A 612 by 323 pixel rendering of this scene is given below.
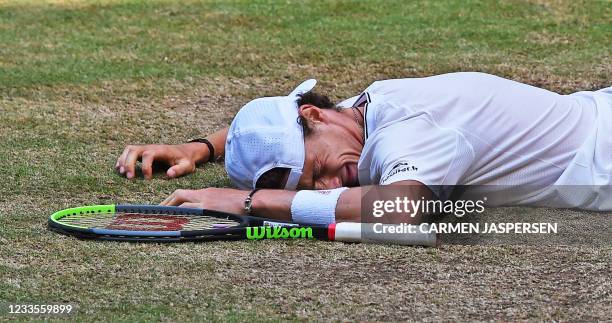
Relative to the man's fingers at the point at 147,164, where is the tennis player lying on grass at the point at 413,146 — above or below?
above

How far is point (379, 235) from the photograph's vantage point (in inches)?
148

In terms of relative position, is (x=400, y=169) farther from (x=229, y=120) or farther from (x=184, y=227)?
(x=229, y=120)

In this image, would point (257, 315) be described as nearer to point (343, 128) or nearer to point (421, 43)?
point (343, 128)

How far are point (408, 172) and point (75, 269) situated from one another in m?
1.15

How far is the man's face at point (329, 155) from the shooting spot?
4082mm

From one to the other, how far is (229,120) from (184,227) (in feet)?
5.40

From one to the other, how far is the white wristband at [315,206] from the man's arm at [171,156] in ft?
3.03

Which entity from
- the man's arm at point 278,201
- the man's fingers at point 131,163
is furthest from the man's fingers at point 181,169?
the man's arm at point 278,201

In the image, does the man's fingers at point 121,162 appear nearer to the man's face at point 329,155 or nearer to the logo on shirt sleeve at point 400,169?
the man's face at point 329,155

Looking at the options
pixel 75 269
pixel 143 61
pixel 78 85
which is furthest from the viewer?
pixel 143 61

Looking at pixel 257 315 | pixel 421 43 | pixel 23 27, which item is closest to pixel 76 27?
pixel 23 27

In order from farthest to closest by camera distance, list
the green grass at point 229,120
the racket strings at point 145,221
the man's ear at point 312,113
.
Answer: the man's ear at point 312,113 → the racket strings at point 145,221 → the green grass at point 229,120

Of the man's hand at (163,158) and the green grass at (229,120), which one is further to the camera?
the man's hand at (163,158)

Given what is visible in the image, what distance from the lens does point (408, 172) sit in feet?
12.3
